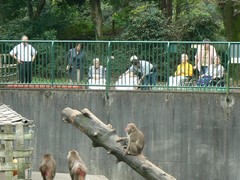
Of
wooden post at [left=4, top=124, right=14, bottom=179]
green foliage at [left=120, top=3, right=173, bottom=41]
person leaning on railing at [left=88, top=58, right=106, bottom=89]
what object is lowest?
wooden post at [left=4, top=124, right=14, bottom=179]

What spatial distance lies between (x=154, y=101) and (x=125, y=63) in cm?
131

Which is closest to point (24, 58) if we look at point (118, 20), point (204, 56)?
point (204, 56)

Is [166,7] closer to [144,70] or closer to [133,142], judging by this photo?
[144,70]

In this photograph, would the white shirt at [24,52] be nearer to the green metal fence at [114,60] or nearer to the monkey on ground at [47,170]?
the green metal fence at [114,60]

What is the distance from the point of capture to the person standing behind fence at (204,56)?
68.2 ft

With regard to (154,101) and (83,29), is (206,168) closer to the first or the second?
(154,101)

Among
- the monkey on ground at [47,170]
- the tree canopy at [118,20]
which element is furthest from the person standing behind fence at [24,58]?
the tree canopy at [118,20]

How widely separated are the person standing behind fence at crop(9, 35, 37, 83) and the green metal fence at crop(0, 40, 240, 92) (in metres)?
0.14

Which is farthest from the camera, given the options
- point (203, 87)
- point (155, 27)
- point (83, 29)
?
point (83, 29)

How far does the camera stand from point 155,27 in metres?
34.0

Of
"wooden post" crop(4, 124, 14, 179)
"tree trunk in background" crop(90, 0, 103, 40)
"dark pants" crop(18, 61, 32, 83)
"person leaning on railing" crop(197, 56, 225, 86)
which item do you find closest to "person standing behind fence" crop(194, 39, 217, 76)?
"person leaning on railing" crop(197, 56, 225, 86)

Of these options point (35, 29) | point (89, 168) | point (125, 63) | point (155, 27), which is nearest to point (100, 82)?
point (125, 63)

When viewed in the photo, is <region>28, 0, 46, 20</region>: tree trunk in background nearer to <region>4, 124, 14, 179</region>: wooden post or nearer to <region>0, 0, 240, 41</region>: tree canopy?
<region>0, 0, 240, 41</region>: tree canopy

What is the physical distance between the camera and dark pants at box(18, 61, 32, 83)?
71.0 feet
